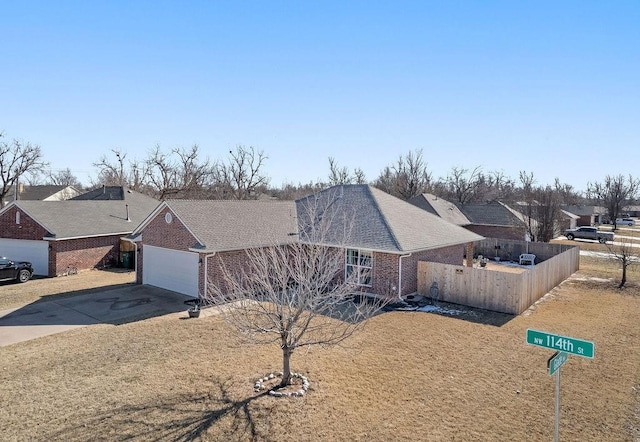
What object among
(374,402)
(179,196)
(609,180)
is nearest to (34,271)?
(374,402)

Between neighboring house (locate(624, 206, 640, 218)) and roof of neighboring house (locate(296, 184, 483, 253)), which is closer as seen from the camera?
roof of neighboring house (locate(296, 184, 483, 253))

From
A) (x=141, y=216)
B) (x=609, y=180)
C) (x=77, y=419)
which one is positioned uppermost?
(x=609, y=180)

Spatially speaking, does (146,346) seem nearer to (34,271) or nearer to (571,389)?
(571,389)

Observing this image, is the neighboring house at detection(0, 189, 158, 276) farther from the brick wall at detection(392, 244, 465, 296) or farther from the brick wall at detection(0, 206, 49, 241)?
the brick wall at detection(392, 244, 465, 296)

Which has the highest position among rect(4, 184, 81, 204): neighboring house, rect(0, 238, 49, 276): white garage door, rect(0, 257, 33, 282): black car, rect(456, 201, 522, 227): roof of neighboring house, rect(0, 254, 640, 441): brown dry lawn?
rect(4, 184, 81, 204): neighboring house

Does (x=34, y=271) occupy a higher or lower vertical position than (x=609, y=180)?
lower

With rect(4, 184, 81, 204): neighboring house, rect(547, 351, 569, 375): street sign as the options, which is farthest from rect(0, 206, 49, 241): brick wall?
rect(4, 184, 81, 204): neighboring house
